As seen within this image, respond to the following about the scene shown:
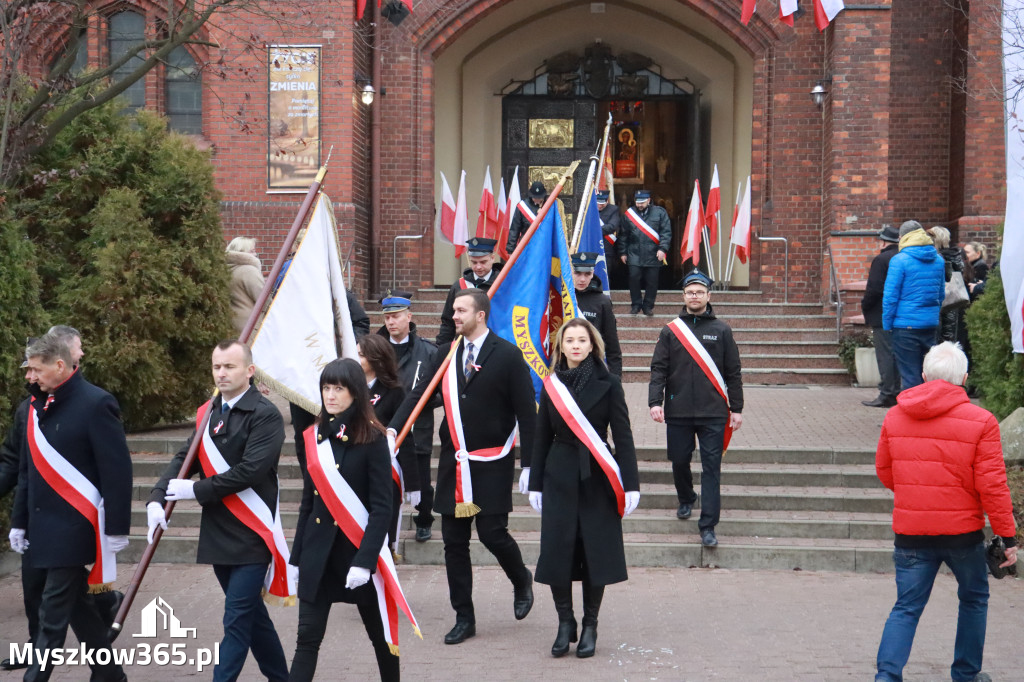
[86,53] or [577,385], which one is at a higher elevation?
[86,53]

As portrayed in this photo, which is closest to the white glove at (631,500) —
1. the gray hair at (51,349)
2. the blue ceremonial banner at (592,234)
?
the gray hair at (51,349)

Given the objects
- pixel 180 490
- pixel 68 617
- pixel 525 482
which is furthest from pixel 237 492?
pixel 525 482

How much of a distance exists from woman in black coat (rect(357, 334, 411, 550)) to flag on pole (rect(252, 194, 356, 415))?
8.9 inches

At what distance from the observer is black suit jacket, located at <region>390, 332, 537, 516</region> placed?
666 cm

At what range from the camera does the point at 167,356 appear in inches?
442

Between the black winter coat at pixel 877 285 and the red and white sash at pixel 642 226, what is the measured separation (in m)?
3.75

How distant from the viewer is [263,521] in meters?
5.34

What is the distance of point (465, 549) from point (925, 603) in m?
2.58

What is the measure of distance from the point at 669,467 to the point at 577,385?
400 centimetres

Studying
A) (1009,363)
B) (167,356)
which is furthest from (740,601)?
(167,356)

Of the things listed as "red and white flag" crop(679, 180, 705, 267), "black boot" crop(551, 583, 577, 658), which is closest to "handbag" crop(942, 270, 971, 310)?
"red and white flag" crop(679, 180, 705, 267)

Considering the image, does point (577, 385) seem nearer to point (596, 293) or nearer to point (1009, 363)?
point (596, 293)

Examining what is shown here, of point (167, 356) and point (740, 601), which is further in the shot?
point (167, 356)

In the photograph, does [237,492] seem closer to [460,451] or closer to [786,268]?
[460,451]
